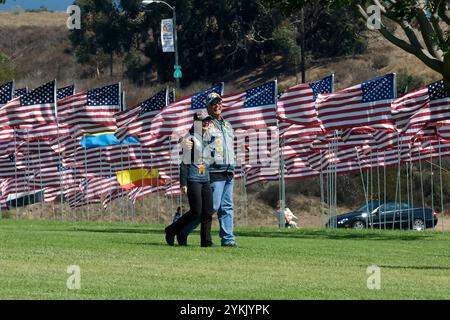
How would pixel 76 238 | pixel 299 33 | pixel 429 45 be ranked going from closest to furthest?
pixel 76 238 → pixel 429 45 → pixel 299 33

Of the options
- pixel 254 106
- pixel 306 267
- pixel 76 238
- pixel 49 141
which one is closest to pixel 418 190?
pixel 49 141

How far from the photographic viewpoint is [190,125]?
121 ft

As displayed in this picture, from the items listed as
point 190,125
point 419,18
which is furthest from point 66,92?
point 419,18

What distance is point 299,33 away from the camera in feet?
271

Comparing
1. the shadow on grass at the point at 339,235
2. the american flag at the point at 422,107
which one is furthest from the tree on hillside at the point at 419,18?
the american flag at the point at 422,107

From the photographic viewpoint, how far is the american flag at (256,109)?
35.1m

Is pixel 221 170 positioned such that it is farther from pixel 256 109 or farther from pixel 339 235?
pixel 256 109

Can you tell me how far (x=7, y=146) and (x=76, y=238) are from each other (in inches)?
969

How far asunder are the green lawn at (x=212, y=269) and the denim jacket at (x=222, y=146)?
42.6 inches

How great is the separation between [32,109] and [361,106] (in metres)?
10.2

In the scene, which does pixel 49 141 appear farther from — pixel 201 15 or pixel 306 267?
pixel 201 15

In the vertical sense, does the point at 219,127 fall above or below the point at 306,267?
above

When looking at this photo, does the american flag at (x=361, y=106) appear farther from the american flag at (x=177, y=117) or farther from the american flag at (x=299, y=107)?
the american flag at (x=177, y=117)

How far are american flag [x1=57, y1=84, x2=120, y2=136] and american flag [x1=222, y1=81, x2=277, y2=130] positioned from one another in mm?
5671
